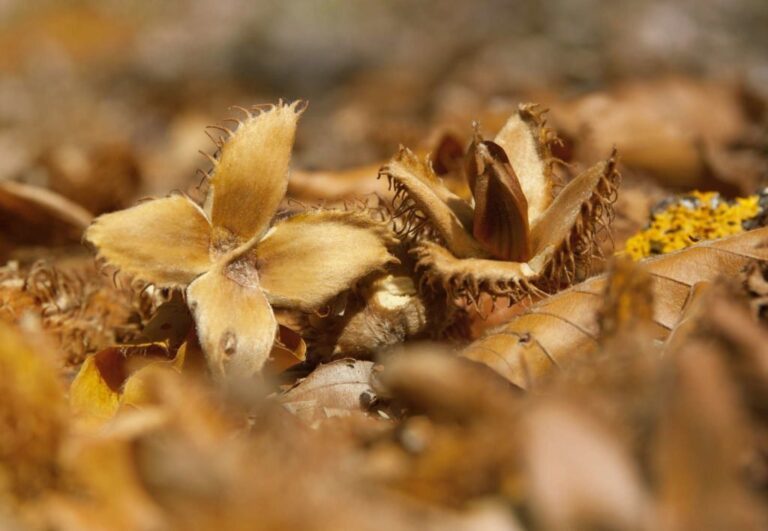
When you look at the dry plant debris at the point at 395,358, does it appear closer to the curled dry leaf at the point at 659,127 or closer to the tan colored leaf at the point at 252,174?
the tan colored leaf at the point at 252,174

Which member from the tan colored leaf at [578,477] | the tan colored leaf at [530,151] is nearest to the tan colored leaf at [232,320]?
the tan colored leaf at [530,151]

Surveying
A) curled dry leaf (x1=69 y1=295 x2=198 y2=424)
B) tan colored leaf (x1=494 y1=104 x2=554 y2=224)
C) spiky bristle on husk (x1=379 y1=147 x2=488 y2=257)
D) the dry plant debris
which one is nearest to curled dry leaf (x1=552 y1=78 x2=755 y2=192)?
the dry plant debris

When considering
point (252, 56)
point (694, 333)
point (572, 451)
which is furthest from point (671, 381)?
point (252, 56)

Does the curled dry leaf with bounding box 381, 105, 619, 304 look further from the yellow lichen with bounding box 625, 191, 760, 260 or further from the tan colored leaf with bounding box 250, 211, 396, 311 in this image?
the yellow lichen with bounding box 625, 191, 760, 260

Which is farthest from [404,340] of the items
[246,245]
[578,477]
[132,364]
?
[578,477]

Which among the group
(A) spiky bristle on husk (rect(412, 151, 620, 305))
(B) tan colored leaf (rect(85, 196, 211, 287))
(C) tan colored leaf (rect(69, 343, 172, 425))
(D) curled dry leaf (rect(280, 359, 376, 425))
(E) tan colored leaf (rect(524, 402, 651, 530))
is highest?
(E) tan colored leaf (rect(524, 402, 651, 530))

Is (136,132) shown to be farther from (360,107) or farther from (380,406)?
(380,406)

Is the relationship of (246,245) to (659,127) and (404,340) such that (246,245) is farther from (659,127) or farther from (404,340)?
(659,127)
